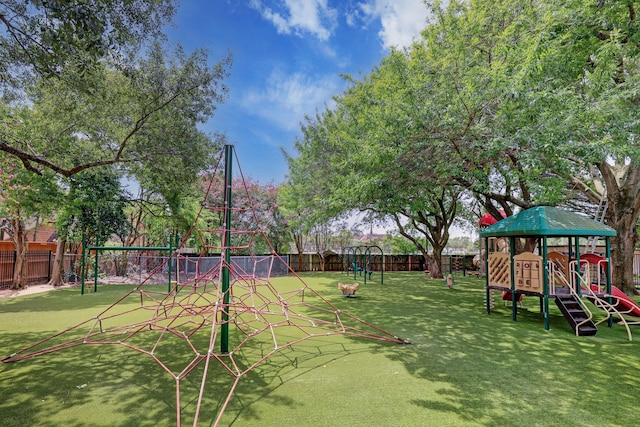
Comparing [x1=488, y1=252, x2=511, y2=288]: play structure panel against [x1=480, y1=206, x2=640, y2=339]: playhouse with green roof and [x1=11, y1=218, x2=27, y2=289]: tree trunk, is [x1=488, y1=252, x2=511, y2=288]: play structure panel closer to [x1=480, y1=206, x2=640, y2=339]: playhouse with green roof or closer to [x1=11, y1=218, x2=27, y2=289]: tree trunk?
[x1=480, y1=206, x2=640, y2=339]: playhouse with green roof

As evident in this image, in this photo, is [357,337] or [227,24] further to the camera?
[227,24]

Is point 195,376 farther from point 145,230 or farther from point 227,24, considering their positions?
point 145,230

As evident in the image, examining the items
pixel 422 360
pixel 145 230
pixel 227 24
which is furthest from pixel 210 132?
pixel 145 230

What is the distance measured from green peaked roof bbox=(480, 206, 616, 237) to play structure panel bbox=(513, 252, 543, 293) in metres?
0.53

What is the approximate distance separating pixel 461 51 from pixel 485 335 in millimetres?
6023

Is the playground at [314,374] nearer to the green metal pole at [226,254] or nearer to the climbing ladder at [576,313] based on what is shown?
the green metal pole at [226,254]

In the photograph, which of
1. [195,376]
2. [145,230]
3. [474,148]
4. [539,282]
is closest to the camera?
[195,376]

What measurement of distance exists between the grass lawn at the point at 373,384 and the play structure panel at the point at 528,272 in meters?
0.83

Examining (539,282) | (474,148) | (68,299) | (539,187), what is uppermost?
(474,148)

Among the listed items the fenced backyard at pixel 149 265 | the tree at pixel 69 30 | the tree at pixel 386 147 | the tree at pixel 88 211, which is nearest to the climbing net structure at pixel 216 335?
the tree at pixel 69 30

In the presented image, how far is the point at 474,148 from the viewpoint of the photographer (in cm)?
736

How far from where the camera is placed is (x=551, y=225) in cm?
587

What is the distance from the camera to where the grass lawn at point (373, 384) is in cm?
276

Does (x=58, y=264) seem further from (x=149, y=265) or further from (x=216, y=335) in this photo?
(x=216, y=335)
